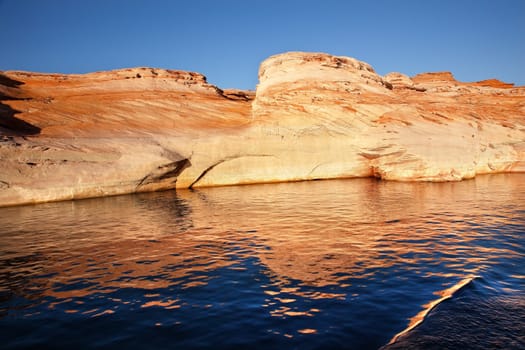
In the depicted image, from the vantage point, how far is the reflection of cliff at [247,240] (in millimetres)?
5180

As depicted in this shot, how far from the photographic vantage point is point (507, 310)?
370 cm

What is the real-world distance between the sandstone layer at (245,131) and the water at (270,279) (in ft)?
14.5

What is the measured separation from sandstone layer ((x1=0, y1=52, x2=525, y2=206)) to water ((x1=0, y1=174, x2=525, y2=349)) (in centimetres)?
443

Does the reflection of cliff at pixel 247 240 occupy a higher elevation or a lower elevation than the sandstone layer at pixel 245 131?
lower

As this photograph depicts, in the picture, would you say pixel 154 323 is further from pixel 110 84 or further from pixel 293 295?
pixel 110 84

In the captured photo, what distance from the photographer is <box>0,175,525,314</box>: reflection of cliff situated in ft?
17.0

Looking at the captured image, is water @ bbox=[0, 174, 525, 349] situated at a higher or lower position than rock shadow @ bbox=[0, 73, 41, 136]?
lower

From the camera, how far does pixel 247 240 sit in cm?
719

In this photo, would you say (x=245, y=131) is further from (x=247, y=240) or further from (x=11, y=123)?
(x=247, y=240)

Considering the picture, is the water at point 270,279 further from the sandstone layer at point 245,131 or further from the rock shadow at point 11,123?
the rock shadow at point 11,123

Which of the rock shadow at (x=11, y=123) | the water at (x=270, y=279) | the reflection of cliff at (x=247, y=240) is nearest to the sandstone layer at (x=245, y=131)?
the rock shadow at (x=11, y=123)

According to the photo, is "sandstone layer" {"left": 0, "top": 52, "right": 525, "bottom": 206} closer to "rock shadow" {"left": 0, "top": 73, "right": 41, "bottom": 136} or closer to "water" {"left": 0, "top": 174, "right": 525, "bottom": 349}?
"rock shadow" {"left": 0, "top": 73, "right": 41, "bottom": 136}

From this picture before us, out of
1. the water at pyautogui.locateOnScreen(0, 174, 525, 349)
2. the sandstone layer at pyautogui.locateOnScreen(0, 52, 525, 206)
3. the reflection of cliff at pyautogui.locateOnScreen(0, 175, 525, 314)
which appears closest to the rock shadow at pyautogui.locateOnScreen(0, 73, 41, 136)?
the sandstone layer at pyautogui.locateOnScreen(0, 52, 525, 206)

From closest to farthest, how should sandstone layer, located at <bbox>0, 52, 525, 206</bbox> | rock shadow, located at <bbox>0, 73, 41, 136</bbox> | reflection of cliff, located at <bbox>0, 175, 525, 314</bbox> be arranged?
reflection of cliff, located at <bbox>0, 175, 525, 314</bbox>, sandstone layer, located at <bbox>0, 52, 525, 206</bbox>, rock shadow, located at <bbox>0, 73, 41, 136</bbox>
